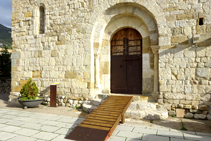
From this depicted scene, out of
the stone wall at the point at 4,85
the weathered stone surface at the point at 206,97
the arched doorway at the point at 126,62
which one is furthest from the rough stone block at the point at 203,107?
the stone wall at the point at 4,85

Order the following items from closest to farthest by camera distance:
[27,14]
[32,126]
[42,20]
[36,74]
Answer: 1. [32,126]
2. [36,74]
3. [27,14]
4. [42,20]

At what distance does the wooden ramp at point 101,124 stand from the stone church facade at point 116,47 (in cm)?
144

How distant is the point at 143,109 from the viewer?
441cm

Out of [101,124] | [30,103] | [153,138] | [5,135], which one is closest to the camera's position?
[153,138]

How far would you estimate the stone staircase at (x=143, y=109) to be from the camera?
4137mm

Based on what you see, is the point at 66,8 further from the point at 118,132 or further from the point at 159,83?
the point at 118,132

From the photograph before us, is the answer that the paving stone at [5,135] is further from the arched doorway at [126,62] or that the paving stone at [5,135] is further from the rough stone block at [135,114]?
the arched doorway at [126,62]

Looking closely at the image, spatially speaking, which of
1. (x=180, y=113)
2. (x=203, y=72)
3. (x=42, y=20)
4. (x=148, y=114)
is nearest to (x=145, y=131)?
(x=148, y=114)

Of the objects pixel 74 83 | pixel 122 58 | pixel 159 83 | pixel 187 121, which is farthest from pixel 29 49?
pixel 187 121

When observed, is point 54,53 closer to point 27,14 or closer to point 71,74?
point 71,74

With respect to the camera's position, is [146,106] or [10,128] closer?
[10,128]

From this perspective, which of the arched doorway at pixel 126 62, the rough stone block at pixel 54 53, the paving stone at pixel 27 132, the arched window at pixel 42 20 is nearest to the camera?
the paving stone at pixel 27 132

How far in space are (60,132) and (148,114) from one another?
7.75ft

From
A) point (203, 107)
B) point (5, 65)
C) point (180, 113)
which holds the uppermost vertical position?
point (5, 65)
